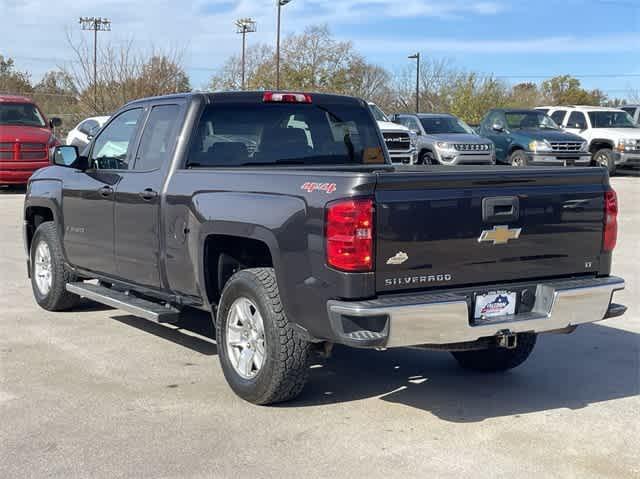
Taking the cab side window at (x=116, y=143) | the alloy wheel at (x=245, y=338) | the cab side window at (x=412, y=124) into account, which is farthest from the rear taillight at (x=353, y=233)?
the cab side window at (x=412, y=124)

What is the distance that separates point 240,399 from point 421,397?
113 centimetres

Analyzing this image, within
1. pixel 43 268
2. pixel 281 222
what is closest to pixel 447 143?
pixel 43 268

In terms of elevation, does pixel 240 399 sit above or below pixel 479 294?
below

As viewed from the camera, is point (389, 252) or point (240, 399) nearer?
point (389, 252)

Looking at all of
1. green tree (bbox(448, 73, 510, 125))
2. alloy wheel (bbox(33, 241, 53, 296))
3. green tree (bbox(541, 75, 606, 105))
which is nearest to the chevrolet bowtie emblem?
alloy wheel (bbox(33, 241, 53, 296))

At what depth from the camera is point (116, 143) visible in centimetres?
724

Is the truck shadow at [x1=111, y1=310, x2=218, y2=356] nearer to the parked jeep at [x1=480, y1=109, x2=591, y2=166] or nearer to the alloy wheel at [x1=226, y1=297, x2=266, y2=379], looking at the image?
the alloy wheel at [x1=226, y1=297, x2=266, y2=379]

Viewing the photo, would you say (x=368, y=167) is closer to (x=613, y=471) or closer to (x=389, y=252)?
(x=389, y=252)

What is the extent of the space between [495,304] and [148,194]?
8.54 ft

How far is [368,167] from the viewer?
6.66 m

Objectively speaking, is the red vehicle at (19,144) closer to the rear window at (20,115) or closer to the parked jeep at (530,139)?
the rear window at (20,115)

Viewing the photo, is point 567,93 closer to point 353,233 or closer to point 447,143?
point 447,143

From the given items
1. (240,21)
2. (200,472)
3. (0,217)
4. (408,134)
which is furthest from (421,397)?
(240,21)

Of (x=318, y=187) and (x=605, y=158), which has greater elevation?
(x=318, y=187)
